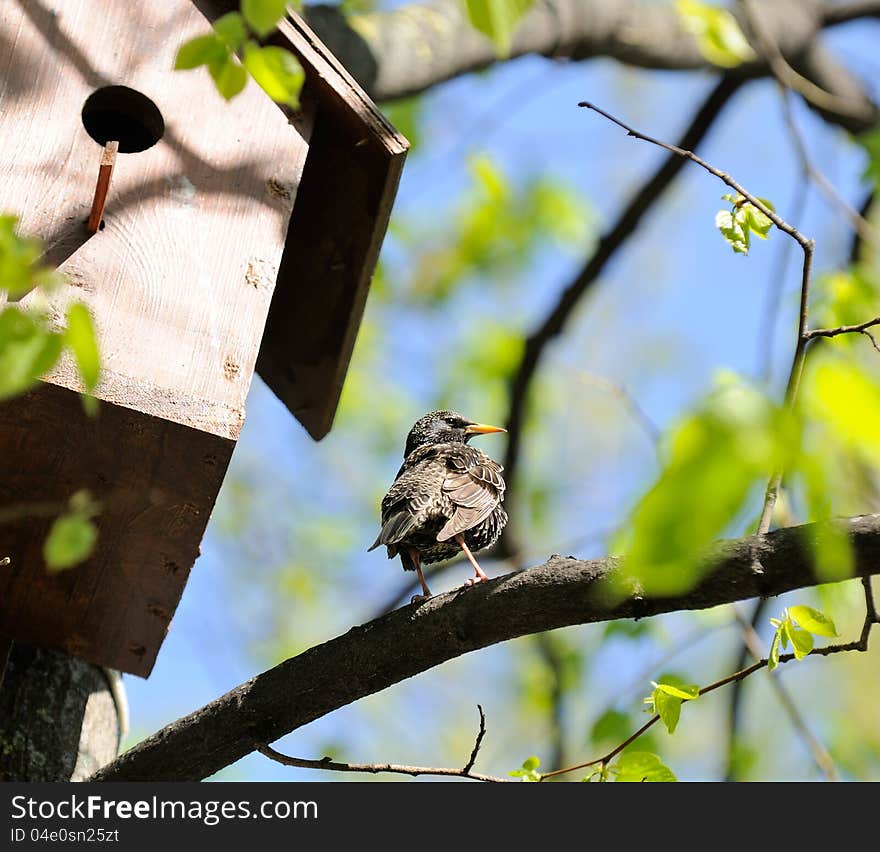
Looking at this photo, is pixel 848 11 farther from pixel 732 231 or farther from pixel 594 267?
pixel 732 231

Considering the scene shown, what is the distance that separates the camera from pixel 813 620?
224 cm

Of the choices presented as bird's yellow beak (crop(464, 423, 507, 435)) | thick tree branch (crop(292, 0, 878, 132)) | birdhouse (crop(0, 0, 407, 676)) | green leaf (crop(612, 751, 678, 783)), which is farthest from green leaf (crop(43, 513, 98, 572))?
bird's yellow beak (crop(464, 423, 507, 435))

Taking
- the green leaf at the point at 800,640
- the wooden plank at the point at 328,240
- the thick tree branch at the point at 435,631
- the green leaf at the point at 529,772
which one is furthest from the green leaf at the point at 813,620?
the wooden plank at the point at 328,240

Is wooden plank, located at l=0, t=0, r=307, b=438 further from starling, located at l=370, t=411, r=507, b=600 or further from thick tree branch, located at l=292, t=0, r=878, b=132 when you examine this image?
thick tree branch, located at l=292, t=0, r=878, b=132

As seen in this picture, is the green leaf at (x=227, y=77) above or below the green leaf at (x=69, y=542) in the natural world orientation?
above

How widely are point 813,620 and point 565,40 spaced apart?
303 cm

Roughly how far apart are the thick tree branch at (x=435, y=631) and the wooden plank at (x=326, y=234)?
147cm

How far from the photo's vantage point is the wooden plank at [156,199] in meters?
2.68

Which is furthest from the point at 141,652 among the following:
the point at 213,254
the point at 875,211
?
the point at 875,211

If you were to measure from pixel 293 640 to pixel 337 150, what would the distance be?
187 inches

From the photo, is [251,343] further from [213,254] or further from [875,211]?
[875,211]

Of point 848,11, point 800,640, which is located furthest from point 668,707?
point 848,11

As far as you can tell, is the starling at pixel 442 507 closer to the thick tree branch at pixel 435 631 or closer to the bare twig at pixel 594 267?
the thick tree branch at pixel 435 631

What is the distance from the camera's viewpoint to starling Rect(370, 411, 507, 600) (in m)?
3.25
